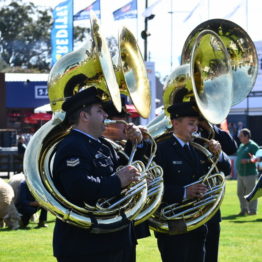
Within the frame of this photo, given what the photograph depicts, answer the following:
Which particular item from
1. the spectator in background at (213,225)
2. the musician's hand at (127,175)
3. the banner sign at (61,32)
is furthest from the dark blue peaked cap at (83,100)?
the banner sign at (61,32)

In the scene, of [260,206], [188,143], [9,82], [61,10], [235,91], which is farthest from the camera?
[9,82]

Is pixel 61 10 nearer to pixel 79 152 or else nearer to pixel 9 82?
pixel 9 82

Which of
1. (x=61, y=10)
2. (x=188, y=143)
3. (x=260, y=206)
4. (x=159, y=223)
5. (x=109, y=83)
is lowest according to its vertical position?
(x=260, y=206)

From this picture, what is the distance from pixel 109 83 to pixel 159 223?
136 centimetres

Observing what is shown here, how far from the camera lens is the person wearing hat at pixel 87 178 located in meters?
A: 4.64

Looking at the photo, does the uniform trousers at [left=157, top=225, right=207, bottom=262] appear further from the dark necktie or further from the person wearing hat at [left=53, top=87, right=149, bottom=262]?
the person wearing hat at [left=53, top=87, right=149, bottom=262]

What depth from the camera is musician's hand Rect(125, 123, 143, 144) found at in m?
5.41

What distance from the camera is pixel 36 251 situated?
368 inches

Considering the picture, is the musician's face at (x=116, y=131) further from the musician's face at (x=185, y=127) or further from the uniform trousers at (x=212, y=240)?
the uniform trousers at (x=212, y=240)

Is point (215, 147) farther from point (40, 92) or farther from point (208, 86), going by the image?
point (40, 92)

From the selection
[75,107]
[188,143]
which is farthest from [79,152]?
[188,143]

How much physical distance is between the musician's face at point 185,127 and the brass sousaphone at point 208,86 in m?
0.12

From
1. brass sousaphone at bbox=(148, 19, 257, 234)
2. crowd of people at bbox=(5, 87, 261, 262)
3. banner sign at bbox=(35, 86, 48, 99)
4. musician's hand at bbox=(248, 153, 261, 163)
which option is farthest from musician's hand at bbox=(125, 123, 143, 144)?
banner sign at bbox=(35, 86, 48, 99)

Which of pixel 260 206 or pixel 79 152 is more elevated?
pixel 79 152
